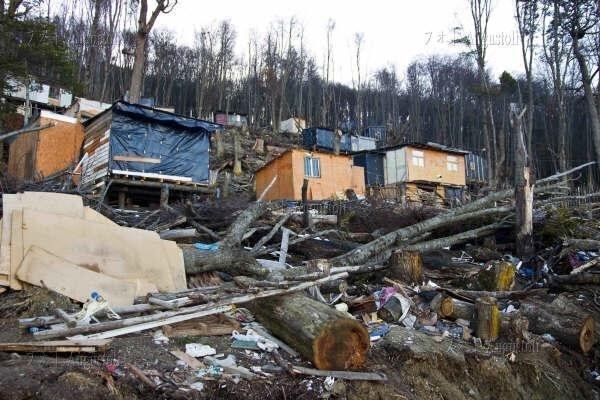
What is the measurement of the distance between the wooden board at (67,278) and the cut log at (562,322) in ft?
17.8

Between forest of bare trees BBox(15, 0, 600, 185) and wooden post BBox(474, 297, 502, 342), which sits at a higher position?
forest of bare trees BBox(15, 0, 600, 185)

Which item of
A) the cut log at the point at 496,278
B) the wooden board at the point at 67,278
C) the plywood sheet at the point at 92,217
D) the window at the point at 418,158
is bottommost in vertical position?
the cut log at the point at 496,278

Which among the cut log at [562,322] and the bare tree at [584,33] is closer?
the cut log at [562,322]

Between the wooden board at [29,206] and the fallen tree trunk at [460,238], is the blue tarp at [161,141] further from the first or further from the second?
the fallen tree trunk at [460,238]

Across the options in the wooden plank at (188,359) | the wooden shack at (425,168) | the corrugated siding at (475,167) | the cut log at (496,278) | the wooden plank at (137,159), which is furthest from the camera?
the corrugated siding at (475,167)

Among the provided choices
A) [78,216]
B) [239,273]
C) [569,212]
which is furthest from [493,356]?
[569,212]

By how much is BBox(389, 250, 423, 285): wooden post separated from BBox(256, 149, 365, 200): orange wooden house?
Answer: 15.4 metres

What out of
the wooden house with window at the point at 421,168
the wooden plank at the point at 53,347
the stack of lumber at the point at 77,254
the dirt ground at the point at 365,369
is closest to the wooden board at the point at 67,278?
the stack of lumber at the point at 77,254

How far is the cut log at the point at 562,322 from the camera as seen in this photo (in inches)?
231

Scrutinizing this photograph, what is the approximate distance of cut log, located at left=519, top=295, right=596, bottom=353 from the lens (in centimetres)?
587

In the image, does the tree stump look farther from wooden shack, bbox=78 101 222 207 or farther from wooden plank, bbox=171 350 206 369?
wooden shack, bbox=78 101 222 207

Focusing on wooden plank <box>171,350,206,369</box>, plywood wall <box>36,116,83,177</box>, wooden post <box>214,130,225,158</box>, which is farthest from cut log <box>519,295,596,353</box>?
wooden post <box>214,130,225,158</box>

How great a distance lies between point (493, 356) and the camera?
17.4 ft

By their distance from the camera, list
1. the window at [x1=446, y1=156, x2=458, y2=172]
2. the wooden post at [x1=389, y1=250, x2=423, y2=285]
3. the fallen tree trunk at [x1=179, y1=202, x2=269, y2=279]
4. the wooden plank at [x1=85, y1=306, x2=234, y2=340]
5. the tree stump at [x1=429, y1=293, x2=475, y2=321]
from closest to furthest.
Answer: the wooden plank at [x1=85, y1=306, x2=234, y2=340] → the tree stump at [x1=429, y1=293, x2=475, y2=321] → the fallen tree trunk at [x1=179, y1=202, x2=269, y2=279] → the wooden post at [x1=389, y1=250, x2=423, y2=285] → the window at [x1=446, y1=156, x2=458, y2=172]
